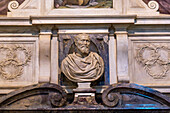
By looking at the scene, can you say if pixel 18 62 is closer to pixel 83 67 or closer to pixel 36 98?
pixel 36 98

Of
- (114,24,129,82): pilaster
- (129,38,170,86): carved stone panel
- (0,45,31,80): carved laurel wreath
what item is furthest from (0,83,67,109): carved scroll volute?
(129,38,170,86): carved stone panel

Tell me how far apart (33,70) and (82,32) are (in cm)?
129

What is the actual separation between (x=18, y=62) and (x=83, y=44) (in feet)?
4.76

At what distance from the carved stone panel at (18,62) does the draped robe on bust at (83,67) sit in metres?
Answer: 0.78

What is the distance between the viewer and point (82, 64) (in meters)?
7.93

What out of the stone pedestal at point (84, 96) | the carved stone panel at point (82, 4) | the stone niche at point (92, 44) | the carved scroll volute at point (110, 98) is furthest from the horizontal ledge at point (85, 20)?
the carved scroll volute at point (110, 98)

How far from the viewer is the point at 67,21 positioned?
842cm

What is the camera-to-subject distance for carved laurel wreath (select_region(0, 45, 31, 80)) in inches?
328

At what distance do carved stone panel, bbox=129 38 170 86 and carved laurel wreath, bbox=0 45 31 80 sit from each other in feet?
7.23

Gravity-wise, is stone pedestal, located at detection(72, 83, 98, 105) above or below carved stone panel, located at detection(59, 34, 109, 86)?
below

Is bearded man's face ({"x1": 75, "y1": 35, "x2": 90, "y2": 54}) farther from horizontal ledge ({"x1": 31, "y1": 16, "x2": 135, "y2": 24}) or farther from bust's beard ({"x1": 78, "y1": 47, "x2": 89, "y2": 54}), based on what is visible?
horizontal ledge ({"x1": 31, "y1": 16, "x2": 135, "y2": 24})

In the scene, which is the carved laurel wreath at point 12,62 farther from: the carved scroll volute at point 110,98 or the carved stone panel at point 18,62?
the carved scroll volute at point 110,98

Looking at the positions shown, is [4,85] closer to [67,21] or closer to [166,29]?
[67,21]

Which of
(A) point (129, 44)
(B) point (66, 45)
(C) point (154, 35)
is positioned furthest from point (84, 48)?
(C) point (154, 35)
